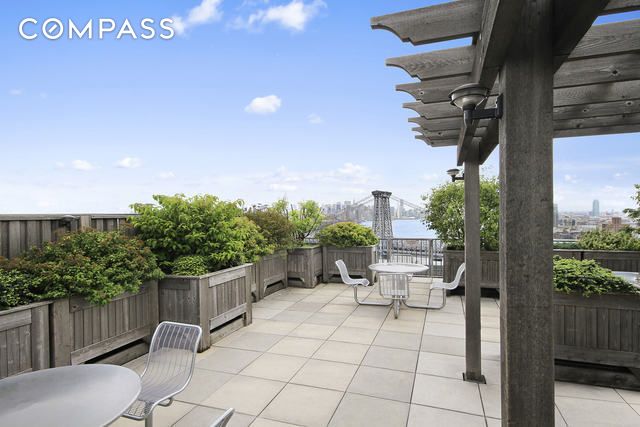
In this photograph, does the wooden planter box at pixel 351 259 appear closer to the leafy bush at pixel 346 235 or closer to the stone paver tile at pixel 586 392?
the leafy bush at pixel 346 235

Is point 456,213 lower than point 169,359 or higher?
higher

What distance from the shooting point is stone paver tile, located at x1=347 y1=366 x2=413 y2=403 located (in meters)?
2.79

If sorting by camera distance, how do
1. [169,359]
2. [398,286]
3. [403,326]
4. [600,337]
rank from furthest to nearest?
1. [398,286]
2. [403,326]
3. [600,337]
4. [169,359]

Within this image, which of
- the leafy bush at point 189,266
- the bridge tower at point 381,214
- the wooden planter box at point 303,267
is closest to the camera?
the leafy bush at point 189,266

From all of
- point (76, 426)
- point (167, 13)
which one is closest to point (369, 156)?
point (167, 13)

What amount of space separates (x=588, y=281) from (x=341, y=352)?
8.20 ft

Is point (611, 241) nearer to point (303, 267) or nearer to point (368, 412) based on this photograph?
point (303, 267)

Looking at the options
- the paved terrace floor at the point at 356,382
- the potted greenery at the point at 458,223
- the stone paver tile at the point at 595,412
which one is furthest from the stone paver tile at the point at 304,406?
the potted greenery at the point at 458,223

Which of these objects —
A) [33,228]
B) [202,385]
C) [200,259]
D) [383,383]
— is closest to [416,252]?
[383,383]

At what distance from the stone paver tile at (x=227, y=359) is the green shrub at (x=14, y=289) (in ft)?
5.25

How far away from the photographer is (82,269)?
2871mm

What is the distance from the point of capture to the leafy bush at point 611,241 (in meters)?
5.88

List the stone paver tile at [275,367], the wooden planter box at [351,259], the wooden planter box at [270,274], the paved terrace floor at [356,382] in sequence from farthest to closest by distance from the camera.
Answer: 1. the wooden planter box at [351,259]
2. the wooden planter box at [270,274]
3. the stone paver tile at [275,367]
4. the paved terrace floor at [356,382]

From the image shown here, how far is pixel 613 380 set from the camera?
114 inches
